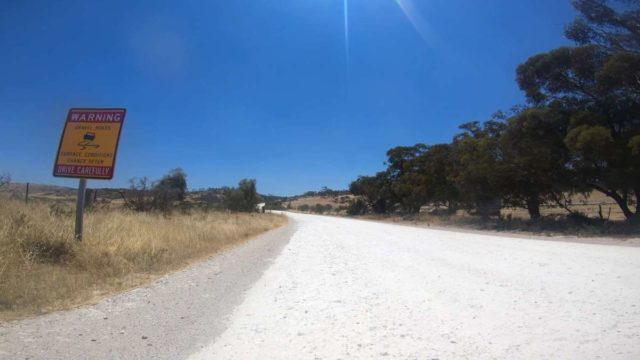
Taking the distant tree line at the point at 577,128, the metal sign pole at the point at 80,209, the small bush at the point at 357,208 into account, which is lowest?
the metal sign pole at the point at 80,209

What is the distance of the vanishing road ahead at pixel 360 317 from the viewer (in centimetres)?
465

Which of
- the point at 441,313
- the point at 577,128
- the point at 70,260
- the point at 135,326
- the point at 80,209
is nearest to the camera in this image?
the point at 135,326

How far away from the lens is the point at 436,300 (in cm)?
708

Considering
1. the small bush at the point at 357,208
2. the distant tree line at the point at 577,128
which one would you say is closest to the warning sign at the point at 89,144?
the distant tree line at the point at 577,128

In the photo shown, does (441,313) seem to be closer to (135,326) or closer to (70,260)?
(135,326)

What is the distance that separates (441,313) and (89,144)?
8.52 meters

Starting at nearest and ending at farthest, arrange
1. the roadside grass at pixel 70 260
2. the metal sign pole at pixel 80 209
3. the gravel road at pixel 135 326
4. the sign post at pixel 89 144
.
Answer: the gravel road at pixel 135 326
the roadside grass at pixel 70 260
the metal sign pole at pixel 80 209
the sign post at pixel 89 144

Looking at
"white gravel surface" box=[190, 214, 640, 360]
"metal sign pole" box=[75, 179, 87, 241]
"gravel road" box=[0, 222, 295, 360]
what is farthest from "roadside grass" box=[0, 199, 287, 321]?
"white gravel surface" box=[190, 214, 640, 360]

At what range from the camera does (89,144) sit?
10.2 m

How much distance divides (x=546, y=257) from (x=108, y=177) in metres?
11.5

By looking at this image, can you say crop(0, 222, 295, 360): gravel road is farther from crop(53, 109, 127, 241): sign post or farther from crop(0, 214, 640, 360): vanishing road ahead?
crop(53, 109, 127, 241): sign post

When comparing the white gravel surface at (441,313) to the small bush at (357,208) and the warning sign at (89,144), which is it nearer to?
the warning sign at (89,144)

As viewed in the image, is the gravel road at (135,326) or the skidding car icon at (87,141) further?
the skidding car icon at (87,141)

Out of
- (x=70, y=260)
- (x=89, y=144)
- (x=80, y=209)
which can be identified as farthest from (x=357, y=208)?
(x=70, y=260)
